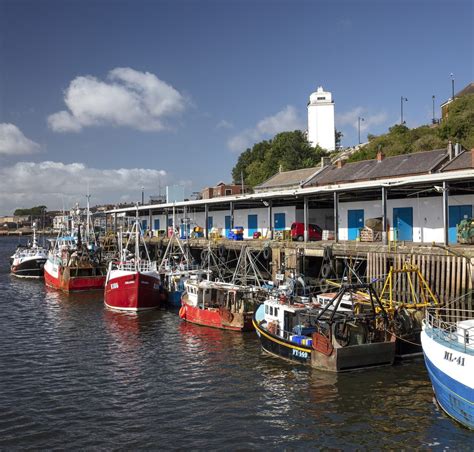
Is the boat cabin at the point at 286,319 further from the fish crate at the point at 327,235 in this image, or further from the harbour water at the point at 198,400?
the fish crate at the point at 327,235

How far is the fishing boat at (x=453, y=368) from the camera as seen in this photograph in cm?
1453

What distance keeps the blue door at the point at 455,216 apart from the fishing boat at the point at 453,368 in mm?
18822

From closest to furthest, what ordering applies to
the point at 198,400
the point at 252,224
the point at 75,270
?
the point at 198,400
the point at 75,270
the point at 252,224

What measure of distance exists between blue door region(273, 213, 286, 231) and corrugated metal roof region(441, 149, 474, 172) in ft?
50.4

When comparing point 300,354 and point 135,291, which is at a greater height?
point 135,291

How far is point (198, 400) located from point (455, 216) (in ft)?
78.4

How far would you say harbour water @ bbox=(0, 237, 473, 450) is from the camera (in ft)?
51.9

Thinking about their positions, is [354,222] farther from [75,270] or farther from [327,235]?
[75,270]

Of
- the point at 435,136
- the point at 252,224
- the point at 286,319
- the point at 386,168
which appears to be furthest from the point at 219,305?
the point at 435,136

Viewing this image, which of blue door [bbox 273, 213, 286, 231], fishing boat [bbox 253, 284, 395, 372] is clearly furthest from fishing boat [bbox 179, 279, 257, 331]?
blue door [bbox 273, 213, 286, 231]

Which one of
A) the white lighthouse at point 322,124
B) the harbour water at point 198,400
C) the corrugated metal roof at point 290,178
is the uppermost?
the white lighthouse at point 322,124

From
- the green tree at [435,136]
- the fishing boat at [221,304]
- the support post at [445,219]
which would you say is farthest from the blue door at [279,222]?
the green tree at [435,136]

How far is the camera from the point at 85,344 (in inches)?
1110

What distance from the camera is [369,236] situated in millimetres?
37125
